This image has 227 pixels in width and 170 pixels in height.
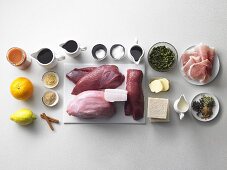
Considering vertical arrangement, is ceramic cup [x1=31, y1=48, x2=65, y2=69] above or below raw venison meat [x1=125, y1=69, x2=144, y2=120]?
above

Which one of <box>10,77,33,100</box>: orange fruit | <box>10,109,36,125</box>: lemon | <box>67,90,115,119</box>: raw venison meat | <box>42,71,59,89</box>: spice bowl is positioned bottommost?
<box>10,109,36,125</box>: lemon

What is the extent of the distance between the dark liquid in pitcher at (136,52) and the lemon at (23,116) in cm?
49

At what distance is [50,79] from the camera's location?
5.54 feet

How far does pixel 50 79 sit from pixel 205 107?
664mm

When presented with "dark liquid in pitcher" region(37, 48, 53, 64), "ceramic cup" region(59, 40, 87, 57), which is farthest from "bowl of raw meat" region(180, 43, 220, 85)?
"dark liquid in pitcher" region(37, 48, 53, 64)

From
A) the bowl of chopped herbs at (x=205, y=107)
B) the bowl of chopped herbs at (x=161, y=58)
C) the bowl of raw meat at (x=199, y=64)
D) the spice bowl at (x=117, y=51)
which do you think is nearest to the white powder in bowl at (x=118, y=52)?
the spice bowl at (x=117, y=51)

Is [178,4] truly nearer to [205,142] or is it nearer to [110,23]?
[110,23]

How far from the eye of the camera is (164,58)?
168cm

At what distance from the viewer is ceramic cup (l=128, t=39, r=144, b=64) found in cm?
164

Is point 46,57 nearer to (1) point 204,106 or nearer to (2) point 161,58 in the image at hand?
(2) point 161,58

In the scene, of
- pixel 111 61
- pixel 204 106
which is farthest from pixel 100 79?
pixel 204 106

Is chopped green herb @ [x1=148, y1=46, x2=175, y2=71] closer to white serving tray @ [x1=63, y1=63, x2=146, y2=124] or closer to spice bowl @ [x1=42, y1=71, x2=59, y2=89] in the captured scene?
white serving tray @ [x1=63, y1=63, x2=146, y2=124]

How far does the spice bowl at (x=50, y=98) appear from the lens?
1.68 m

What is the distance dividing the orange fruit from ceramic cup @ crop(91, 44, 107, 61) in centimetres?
30
